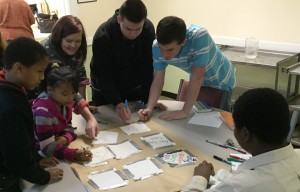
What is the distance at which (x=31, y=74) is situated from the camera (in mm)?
1347

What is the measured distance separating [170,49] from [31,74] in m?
0.84

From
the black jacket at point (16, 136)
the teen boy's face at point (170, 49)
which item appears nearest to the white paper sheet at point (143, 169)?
the black jacket at point (16, 136)

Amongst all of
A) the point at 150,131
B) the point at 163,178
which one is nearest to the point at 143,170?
the point at 163,178

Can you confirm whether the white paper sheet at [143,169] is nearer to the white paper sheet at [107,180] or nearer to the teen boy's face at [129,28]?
the white paper sheet at [107,180]

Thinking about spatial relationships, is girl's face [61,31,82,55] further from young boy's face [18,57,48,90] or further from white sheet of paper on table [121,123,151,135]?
young boy's face [18,57,48,90]

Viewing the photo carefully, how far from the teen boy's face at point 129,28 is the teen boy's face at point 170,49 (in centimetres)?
18

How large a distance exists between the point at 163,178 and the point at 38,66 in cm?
70

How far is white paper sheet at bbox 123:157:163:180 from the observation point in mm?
1454

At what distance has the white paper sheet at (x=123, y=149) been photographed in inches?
63.5

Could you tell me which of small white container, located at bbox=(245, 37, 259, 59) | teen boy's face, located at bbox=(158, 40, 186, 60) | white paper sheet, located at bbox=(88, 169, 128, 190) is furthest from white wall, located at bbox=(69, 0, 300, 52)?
white paper sheet, located at bbox=(88, 169, 128, 190)

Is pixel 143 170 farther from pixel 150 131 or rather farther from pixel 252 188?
pixel 252 188

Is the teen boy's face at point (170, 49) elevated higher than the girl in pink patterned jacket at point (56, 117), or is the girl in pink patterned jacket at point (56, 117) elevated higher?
the teen boy's face at point (170, 49)

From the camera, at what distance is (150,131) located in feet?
6.12

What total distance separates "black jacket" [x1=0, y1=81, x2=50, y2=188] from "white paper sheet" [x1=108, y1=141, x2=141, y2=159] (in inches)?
15.6
